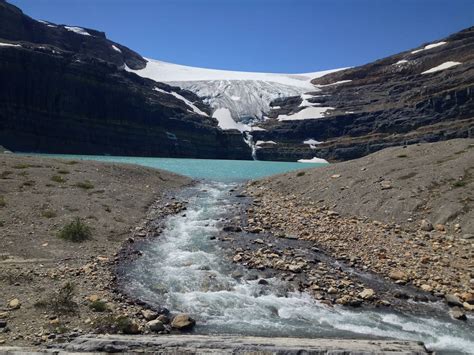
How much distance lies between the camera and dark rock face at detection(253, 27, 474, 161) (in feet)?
466

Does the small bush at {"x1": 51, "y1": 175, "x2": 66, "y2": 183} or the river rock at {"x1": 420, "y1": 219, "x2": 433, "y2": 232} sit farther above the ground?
the river rock at {"x1": 420, "y1": 219, "x2": 433, "y2": 232}

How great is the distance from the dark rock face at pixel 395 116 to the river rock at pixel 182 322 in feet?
465

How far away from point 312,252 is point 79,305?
39.1 ft

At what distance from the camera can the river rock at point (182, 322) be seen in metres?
12.1

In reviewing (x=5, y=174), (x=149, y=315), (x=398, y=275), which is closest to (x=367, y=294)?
(x=398, y=275)

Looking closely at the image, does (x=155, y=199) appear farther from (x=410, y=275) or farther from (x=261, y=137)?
(x=261, y=137)

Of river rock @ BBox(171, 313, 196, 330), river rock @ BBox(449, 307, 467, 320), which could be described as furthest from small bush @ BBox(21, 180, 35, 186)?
river rock @ BBox(449, 307, 467, 320)

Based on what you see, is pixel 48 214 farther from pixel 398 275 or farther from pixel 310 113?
pixel 310 113

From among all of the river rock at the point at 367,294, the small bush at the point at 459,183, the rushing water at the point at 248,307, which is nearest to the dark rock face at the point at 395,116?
the small bush at the point at 459,183

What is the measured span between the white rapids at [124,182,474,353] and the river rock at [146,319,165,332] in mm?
1180

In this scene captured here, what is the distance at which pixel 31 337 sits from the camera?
412 inches

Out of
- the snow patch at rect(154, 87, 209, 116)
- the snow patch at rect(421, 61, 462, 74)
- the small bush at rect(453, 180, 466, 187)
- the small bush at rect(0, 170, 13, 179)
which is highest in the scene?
the snow patch at rect(421, 61, 462, 74)

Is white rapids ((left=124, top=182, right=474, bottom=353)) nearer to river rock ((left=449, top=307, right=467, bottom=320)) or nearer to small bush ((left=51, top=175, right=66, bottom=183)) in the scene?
river rock ((left=449, top=307, right=467, bottom=320))

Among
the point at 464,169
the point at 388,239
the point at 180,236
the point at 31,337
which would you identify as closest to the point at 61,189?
the point at 180,236
